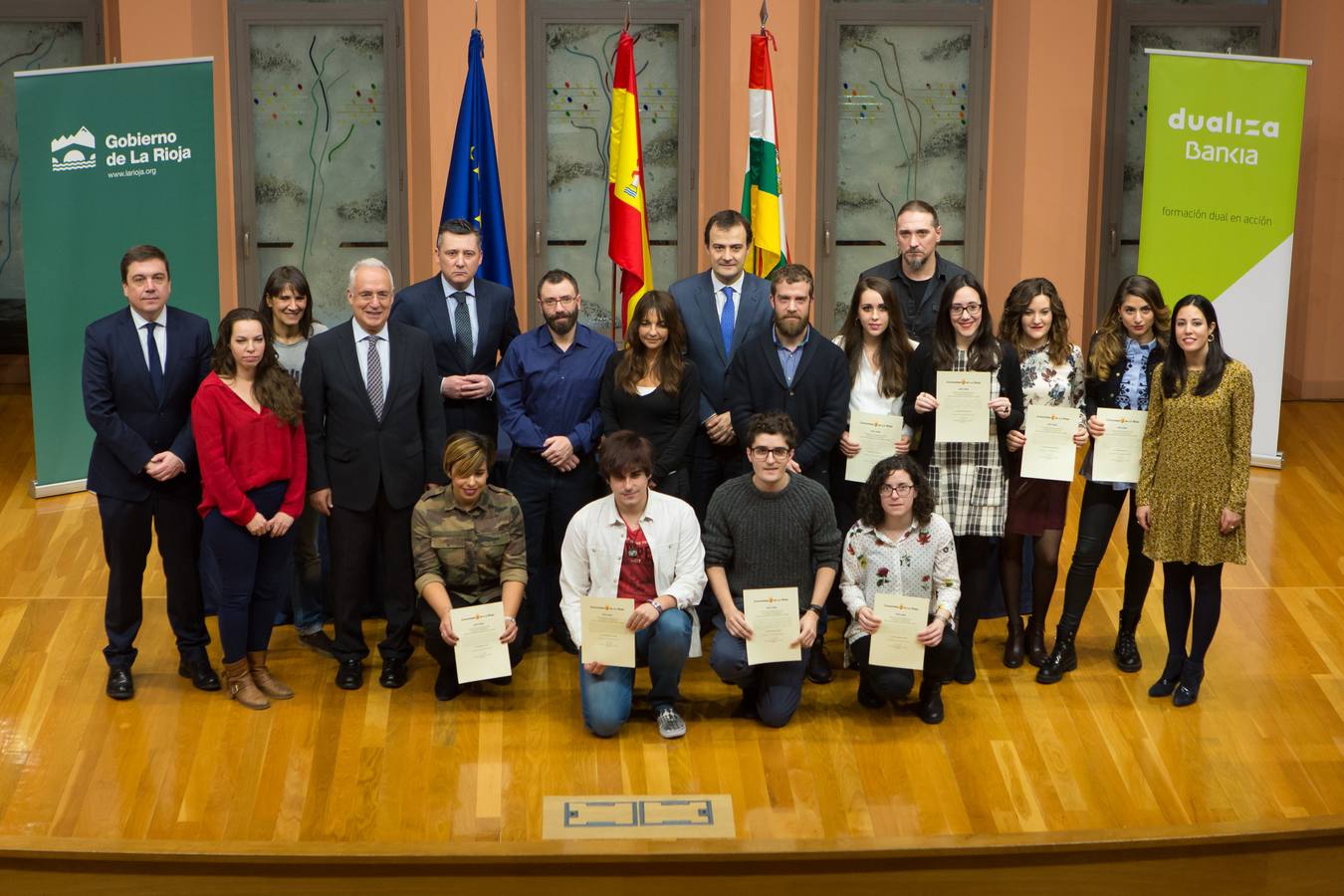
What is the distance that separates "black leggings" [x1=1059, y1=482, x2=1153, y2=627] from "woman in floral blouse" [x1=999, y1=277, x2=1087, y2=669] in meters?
0.08

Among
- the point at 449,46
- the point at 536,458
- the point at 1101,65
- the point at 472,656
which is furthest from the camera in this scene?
the point at 1101,65

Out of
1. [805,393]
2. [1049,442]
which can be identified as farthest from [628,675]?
[1049,442]

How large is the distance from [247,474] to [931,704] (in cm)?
230

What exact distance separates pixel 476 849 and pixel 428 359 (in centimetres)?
190

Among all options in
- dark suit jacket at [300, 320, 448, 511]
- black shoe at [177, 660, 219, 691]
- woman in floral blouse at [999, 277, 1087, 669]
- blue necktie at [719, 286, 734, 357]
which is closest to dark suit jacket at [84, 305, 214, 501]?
dark suit jacket at [300, 320, 448, 511]

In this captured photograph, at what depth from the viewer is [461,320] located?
5.80 m

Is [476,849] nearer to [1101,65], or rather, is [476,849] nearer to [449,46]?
[449,46]

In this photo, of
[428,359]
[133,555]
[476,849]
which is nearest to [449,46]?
[428,359]

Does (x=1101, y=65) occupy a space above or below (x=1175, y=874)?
above

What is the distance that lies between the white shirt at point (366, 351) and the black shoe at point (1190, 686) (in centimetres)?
279

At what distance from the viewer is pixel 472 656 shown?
17.1 ft

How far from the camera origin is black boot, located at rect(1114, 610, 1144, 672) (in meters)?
5.70

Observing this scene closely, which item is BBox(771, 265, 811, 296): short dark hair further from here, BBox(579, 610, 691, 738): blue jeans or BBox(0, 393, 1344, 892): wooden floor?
BBox(0, 393, 1344, 892): wooden floor

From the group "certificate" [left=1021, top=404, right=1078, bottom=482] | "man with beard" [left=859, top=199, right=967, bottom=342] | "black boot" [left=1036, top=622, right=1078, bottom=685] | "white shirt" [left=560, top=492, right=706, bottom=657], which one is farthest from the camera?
"man with beard" [left=859, top=199, right=967, bottom=342]
